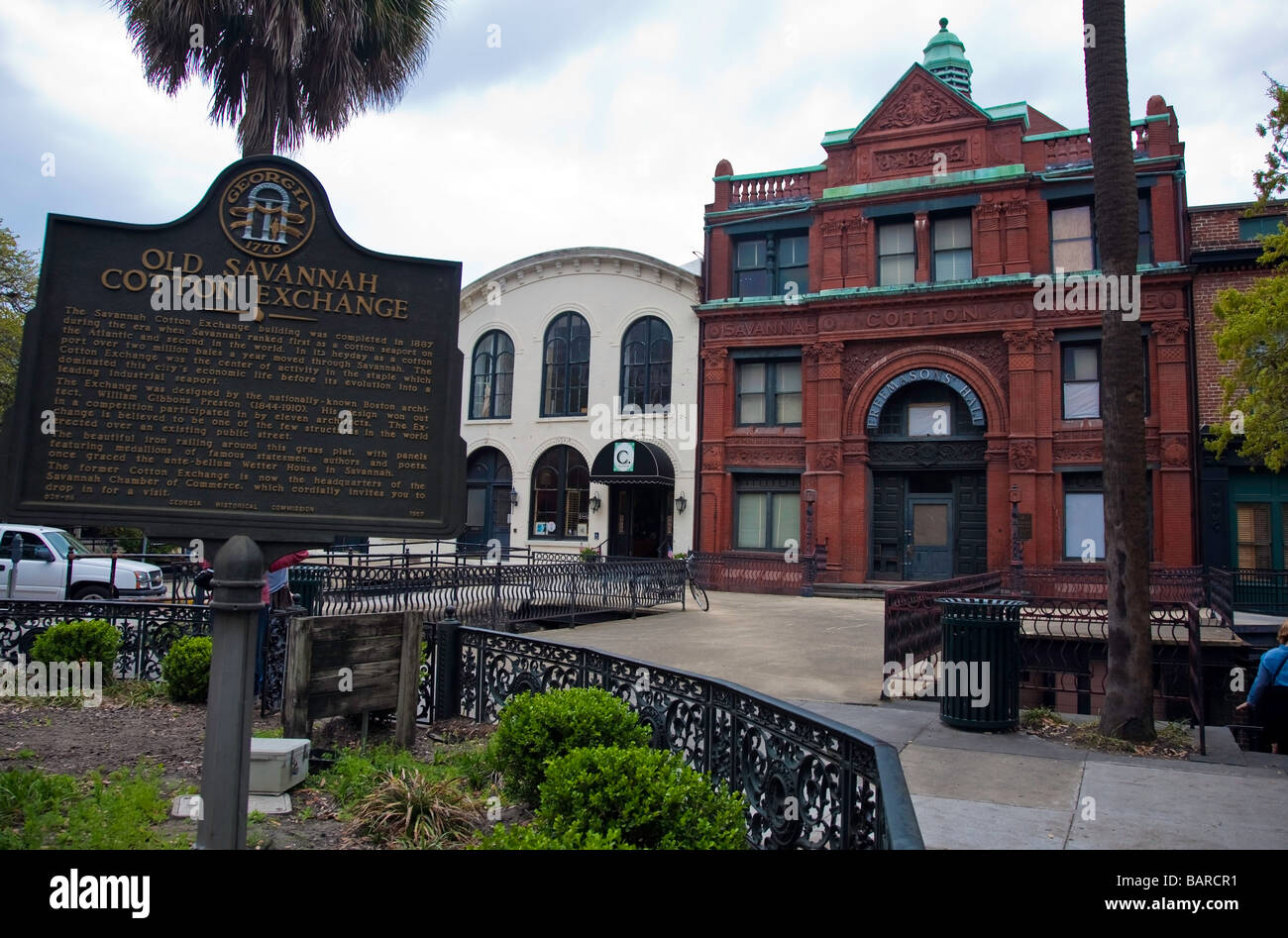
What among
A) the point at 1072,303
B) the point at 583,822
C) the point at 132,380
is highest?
the point at 1072,303

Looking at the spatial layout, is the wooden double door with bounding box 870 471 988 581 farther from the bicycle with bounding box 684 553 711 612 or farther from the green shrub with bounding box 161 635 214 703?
the green shrub with bounding box 161 635 214 703

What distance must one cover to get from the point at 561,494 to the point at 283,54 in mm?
19252

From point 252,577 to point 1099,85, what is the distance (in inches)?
372

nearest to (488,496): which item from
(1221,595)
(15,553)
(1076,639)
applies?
(15,553)

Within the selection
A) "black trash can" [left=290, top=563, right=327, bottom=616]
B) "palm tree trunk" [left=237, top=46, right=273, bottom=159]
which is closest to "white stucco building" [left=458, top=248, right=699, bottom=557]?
"black trash can" [left=290, top=563, right=327, bottom=616]

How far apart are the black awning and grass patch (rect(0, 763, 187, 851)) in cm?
2284

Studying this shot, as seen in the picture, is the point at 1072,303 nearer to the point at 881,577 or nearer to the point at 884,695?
the point at 881,577

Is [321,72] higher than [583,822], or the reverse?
[321,72]

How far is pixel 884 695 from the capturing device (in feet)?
33.9

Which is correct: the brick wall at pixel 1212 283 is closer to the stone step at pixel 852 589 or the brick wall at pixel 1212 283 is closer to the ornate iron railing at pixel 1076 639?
the ornate iron railing at pixel 1076 639

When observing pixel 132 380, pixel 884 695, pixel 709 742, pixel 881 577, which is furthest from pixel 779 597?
pixel 132 380

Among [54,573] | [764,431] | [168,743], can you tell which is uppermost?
[764,431]

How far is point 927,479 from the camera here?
26.7 m

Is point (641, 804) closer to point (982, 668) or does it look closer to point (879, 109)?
point (982, 668)
